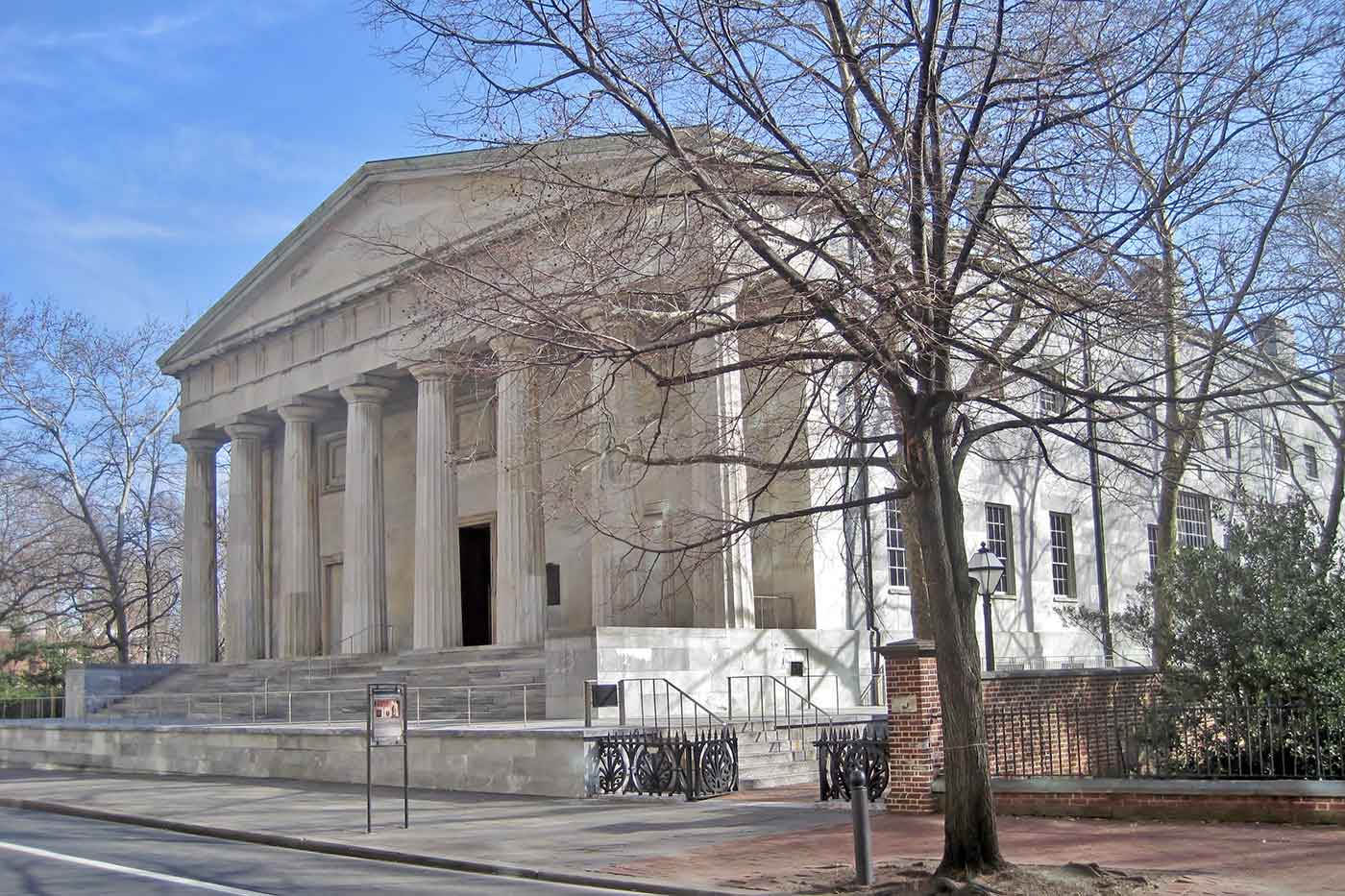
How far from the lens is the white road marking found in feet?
39.2

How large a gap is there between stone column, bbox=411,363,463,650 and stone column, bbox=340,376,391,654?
2467mm

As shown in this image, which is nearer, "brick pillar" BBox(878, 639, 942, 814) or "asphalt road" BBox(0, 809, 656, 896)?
"asphalt road" BBox(0, 809, 656, 896)

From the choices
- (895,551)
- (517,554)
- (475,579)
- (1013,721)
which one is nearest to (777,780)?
(1013,721)

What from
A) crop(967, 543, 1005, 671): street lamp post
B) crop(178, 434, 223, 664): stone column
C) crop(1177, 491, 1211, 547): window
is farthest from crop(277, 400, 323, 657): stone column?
crop(1177, 491, 1211, 547): window

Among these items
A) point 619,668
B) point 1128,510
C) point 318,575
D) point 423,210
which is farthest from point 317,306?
point 1128,510

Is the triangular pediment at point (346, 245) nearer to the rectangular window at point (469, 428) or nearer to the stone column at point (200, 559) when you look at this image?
the stone column at point (200, 559)

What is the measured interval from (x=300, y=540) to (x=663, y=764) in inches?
825

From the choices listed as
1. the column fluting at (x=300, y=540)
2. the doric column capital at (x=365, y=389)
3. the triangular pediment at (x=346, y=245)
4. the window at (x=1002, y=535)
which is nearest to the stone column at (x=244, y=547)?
the column fluting at (x=300, y=540)

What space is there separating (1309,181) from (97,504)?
40988 mm

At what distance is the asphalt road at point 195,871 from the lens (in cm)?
1212

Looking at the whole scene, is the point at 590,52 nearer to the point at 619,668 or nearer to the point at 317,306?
the point at 619,668

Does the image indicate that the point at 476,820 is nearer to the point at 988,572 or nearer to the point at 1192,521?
the point at 988,572

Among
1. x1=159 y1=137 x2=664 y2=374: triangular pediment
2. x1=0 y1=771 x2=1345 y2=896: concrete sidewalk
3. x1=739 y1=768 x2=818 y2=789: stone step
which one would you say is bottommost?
x1=739 y1=768 x2=818 y2=789: stone step

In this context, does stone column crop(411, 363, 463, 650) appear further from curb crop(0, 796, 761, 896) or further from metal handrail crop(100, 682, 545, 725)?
curb crop(0, 796, 761, 896)
